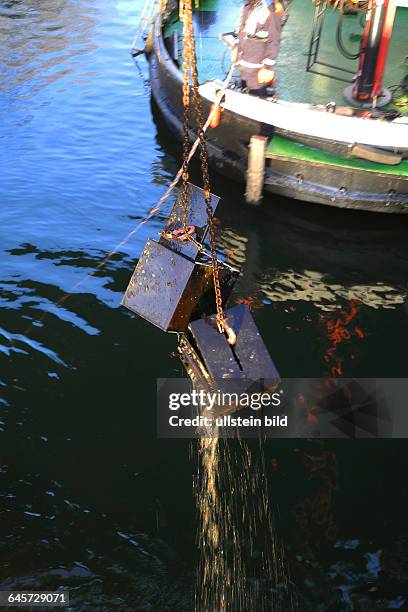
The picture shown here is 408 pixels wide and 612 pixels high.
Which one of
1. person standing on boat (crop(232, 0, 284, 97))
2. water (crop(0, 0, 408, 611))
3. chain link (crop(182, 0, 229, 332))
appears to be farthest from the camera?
person standing on boat (crop(232, 0, 284, 97))

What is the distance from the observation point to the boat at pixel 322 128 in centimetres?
1070

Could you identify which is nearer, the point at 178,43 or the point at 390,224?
the point at 390,224

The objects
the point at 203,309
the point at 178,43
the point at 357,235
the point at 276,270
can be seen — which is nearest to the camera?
the point at 203,309

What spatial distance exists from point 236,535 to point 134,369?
2.76 metres

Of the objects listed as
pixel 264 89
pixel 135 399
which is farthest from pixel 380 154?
pixel 135 399

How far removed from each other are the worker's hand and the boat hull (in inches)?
29.0

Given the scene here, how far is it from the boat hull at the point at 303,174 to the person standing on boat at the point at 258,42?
72cm

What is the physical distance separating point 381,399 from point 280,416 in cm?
143

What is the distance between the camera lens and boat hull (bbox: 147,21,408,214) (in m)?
10.9

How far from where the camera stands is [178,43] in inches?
579

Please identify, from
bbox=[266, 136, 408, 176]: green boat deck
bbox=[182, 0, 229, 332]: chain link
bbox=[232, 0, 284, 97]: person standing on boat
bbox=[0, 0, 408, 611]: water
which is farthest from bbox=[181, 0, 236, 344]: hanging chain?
bbox=[232, 0, 284, 97]: person standing on boat

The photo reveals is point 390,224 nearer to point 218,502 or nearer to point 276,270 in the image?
point 276,270

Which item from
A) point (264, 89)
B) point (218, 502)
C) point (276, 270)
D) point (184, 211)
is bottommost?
point (218, 502)

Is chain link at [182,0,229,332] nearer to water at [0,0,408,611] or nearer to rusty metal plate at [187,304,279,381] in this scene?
rusty metal plate at [187,304,279,381]
